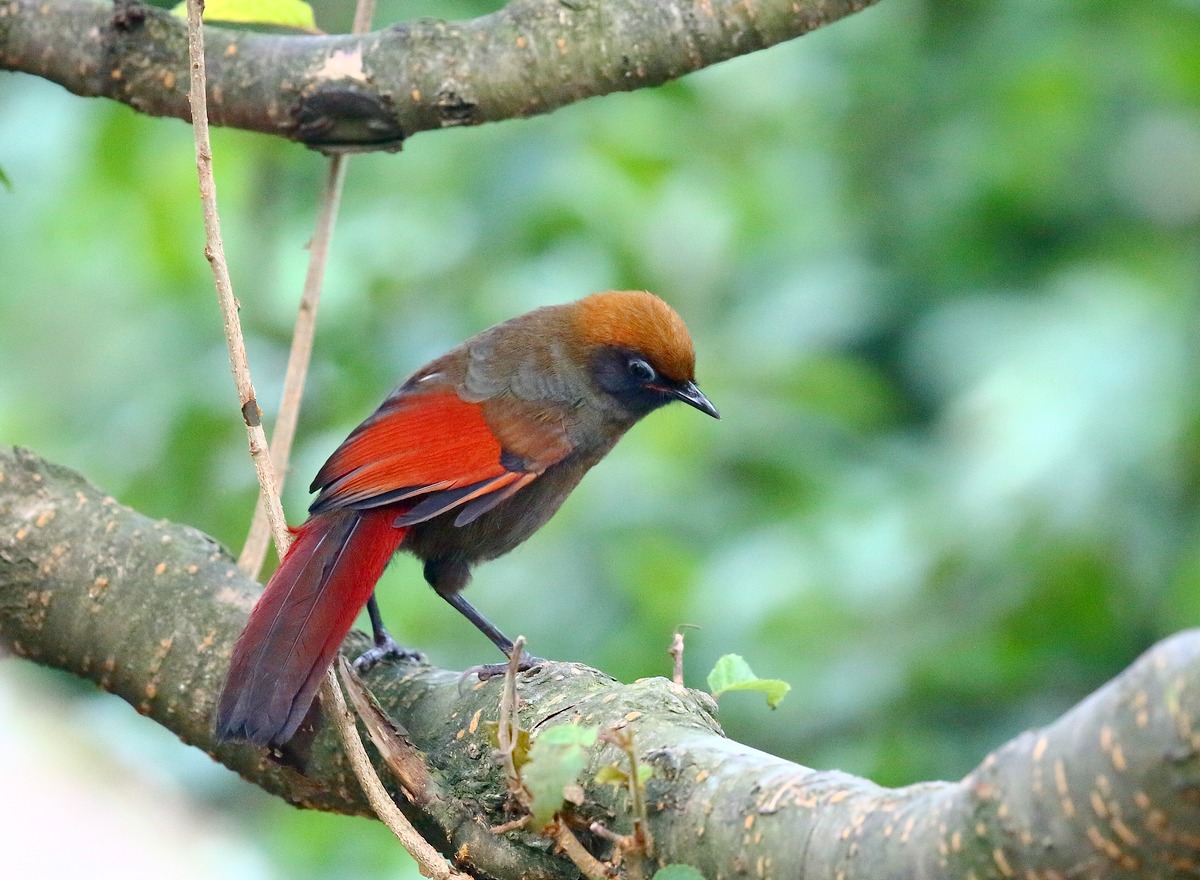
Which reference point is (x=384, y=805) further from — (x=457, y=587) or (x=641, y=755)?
(x=457, y=587)

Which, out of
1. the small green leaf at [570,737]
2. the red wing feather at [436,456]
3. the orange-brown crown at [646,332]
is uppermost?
the orange-brown crown at [646,332]

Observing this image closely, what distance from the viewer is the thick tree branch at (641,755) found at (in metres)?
1.13

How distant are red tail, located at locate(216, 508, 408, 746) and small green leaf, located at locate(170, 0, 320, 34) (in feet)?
3.41

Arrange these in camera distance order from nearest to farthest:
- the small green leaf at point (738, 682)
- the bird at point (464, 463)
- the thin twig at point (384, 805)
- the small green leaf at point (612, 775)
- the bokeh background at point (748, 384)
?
the small green leaf at point (612, 775)
the thin twig at point (384, 805)
the small green leaf at point (738, 682)
the bird at point (464, 463)
the bokeh background at point (748, 384)

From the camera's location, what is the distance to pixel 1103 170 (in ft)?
18.8

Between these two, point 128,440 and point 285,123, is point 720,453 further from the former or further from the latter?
point 285,123

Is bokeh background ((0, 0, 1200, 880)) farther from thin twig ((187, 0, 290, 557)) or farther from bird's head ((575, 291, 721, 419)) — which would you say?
thin twig ((187, 0, 290, 557))

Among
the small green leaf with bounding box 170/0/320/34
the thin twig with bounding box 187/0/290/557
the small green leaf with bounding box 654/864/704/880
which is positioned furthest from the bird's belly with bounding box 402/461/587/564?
the small green leaf with bounding box 654/864/704/880

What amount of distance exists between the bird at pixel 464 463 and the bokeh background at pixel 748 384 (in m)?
0.64

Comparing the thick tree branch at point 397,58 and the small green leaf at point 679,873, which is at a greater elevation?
the thick tree branch at point 397,58

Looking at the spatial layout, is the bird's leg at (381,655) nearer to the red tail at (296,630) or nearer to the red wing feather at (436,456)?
the red tail at (296,630)

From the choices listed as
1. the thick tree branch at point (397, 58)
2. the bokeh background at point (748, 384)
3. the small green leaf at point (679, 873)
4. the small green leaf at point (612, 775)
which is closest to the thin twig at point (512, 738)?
the small green leaf at point (612, 775)

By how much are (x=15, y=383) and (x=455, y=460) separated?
3.65 meters

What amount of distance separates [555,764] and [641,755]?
269 millimetres
